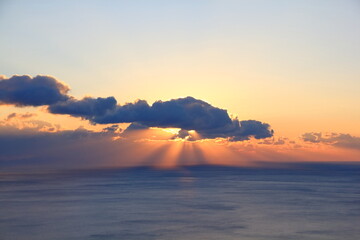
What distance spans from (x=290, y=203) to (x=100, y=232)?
50.4m

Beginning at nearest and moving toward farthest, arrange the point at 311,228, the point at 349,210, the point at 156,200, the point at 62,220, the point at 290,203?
the point at 311,228 → the point at 62,220 → the point at 349,210 → the point at 290,203 → the point at 156,200

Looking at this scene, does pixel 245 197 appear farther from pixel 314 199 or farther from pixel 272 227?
pixel 272 227

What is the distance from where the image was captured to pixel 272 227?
228ft

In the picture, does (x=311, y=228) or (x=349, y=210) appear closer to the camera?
(x=311, y=228)

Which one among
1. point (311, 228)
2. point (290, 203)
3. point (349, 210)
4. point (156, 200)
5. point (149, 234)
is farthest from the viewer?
point (156, 200)

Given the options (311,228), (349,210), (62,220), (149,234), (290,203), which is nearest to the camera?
(149,234)

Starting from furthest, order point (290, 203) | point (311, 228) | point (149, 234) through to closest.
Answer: point (290, 203)
point (311, 228)
point (149, 234)

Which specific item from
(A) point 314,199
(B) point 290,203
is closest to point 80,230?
(B) point 290,203

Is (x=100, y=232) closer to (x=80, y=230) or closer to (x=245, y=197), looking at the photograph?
(x=80, y=230)

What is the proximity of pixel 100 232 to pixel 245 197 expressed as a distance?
56658 mm

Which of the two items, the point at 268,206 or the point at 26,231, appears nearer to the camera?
the point at 26,231

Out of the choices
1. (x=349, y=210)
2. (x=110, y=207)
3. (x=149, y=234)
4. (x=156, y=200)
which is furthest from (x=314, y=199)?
(x=149, y=234)

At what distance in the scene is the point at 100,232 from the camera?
65625 millimetres

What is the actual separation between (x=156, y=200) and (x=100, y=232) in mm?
43221
